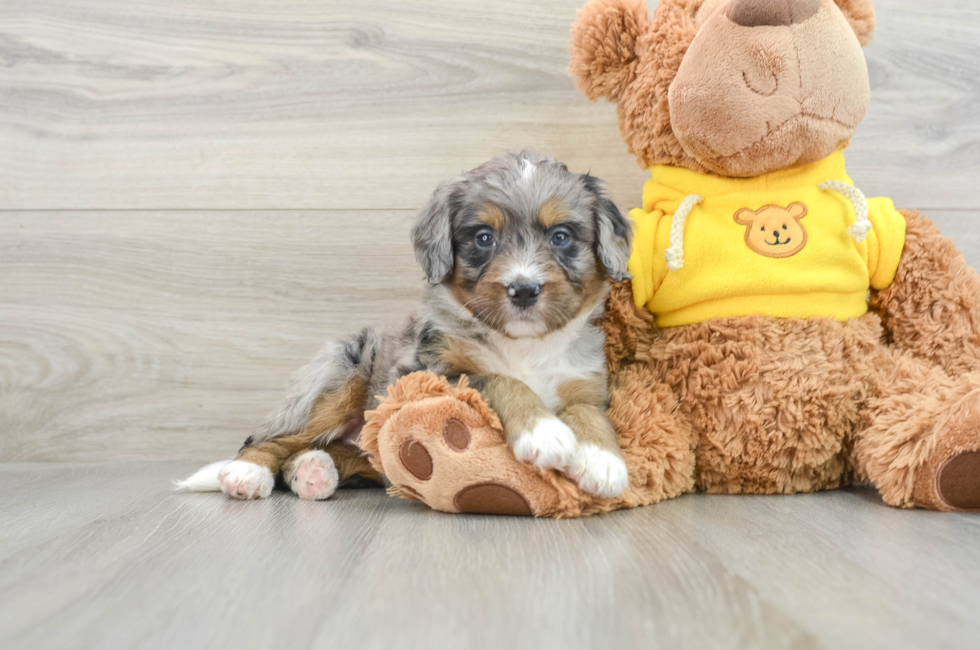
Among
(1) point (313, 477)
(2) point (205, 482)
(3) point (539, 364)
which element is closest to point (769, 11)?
(3) point (539, 364)

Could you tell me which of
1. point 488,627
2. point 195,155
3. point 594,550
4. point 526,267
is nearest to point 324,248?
point 195,155

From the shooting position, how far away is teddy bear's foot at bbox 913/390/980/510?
1.67 metres

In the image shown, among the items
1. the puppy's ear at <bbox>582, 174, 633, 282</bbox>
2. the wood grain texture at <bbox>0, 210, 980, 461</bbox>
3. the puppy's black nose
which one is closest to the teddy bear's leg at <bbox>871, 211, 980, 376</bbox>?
the puppy's ear at <bbox>582, 174, 633, 282</bbox>

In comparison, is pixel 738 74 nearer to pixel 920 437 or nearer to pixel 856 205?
pixel 856 205

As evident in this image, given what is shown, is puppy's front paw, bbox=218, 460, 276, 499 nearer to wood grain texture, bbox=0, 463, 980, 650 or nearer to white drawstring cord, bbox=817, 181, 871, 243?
wood grain texture, bbox=0, 463, 980, 650

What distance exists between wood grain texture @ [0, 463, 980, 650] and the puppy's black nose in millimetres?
511

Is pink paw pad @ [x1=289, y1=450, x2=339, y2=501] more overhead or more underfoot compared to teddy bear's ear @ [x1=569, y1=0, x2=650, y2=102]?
more underfoot

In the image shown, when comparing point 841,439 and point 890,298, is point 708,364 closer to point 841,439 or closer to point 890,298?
point 841,439

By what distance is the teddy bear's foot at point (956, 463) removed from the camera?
5.46ft

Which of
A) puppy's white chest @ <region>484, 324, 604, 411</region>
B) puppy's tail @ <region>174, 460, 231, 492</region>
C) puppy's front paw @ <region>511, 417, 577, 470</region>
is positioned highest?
puppy's white chest @ <region>484, 324, 604, 411</region>

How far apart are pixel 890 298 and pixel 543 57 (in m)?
1.41

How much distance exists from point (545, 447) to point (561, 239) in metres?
0.60

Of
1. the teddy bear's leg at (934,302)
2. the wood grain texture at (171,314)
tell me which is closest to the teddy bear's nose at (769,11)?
the teddy bear's leg at (934,302)

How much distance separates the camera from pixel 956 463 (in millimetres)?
1687
